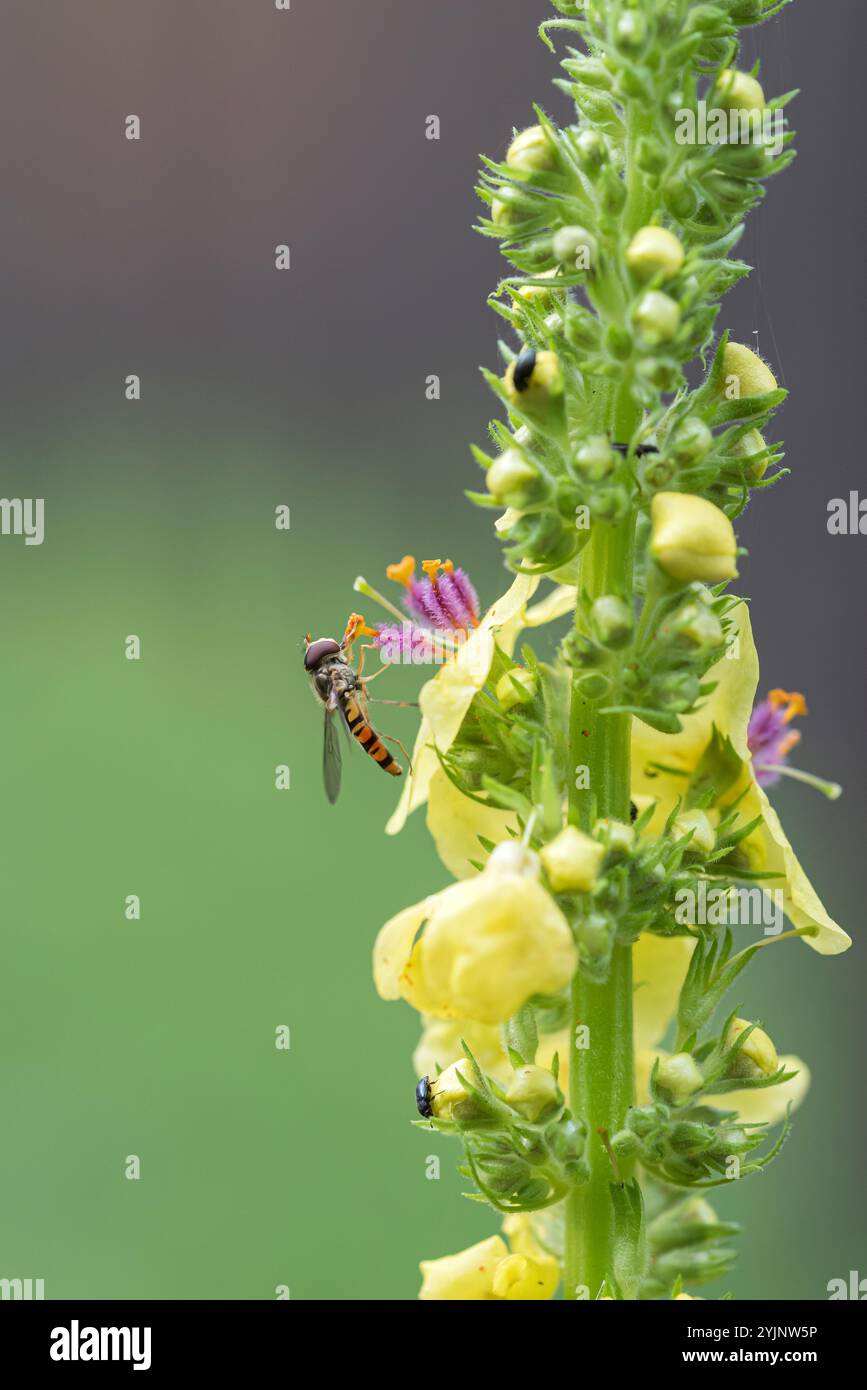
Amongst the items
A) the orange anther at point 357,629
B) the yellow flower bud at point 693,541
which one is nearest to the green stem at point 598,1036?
the yellow flower bud at point 693,541

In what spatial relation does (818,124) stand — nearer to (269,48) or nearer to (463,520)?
(463,520)

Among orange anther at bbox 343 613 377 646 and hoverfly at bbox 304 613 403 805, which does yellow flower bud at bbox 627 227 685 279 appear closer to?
orange anther at bbox 343 613 377 646

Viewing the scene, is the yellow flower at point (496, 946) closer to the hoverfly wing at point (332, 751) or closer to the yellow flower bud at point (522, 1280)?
the yellow flower bud at point (522, 1280)

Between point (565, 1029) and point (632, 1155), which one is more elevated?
point (565, 1029)

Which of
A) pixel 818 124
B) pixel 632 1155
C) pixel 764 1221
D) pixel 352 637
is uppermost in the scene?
pixel 818 124

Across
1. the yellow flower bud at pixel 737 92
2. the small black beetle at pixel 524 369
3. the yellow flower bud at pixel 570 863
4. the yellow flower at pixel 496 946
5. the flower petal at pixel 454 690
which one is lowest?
the yellow flower at pixel 496 946

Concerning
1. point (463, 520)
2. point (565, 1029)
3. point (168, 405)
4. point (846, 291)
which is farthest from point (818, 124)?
point (565, 1029)
